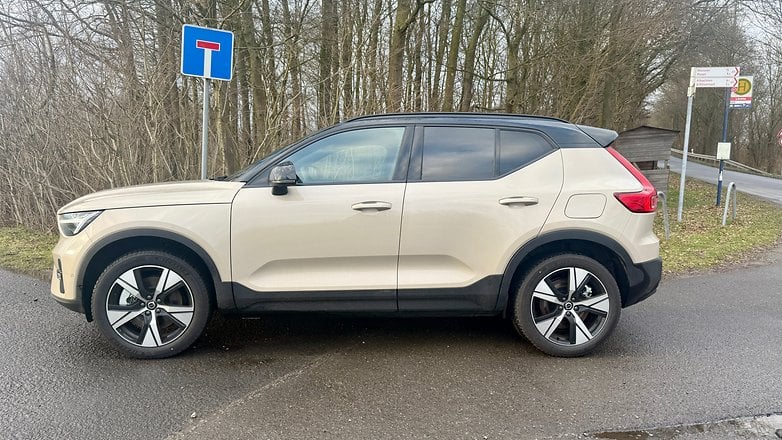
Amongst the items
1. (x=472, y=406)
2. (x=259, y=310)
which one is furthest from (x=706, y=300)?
(x=259, y=310)

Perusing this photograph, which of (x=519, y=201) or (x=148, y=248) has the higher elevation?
(x=519, y=201)

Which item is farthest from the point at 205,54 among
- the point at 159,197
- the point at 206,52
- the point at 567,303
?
the point at 567,303

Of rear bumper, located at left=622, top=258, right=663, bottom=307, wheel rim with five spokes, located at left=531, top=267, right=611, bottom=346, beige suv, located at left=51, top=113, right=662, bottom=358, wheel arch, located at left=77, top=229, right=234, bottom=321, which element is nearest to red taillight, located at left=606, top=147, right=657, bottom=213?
beige suv, located at left=51, top=113, right=662, bottom=358

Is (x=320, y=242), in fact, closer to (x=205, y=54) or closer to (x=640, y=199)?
(x=640, y=199)

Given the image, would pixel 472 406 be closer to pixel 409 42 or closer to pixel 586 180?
pixel 586 180

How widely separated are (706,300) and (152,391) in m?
5.17

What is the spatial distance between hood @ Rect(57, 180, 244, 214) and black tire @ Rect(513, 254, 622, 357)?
2.26 metres

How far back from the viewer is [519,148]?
12.4 feet

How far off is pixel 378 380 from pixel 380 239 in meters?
0.95

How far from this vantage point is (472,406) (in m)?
3.04

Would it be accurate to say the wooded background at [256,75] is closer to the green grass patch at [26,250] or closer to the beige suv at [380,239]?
the green grass patch at [26,250]

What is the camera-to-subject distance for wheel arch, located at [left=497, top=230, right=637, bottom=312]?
3.64 metres

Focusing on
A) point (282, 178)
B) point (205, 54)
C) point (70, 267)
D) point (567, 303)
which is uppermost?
point (205, 54)

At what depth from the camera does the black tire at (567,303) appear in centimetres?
370
